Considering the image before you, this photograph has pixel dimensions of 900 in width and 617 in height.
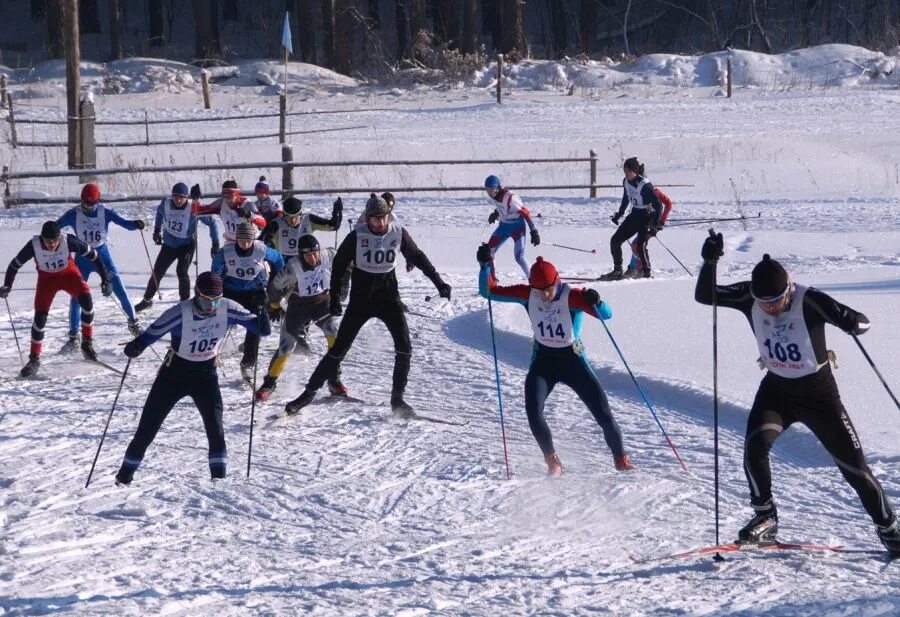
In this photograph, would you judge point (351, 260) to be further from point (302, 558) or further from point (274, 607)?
point (274, 607)

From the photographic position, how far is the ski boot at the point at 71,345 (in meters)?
12.2

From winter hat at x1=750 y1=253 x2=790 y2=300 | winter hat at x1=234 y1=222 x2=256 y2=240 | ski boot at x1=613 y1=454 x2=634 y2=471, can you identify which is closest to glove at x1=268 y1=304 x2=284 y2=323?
winter hat at x1=234 y1=222 x2=256 y2=240

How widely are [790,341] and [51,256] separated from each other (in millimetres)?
7329

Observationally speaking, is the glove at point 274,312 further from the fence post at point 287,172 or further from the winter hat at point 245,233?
the fence post at point 287,172

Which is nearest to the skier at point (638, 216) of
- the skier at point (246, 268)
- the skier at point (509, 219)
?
the skier at point (509, 219)

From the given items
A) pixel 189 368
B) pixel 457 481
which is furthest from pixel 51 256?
pixel 457 481

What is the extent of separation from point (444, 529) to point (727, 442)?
2673 mm

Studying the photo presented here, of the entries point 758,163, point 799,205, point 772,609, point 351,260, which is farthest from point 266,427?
point 758,163

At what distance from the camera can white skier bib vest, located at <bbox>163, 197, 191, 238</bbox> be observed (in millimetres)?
13883

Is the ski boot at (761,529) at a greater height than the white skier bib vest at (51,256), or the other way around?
the white skier bib vest at (51,256)

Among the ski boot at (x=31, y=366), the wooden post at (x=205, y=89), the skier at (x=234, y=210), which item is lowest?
the ski boot at (x=31, y=366)

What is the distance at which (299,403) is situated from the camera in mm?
10016

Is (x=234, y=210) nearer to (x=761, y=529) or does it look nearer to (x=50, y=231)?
(x=50, y=231)

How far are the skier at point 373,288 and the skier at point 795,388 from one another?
3.70 m
